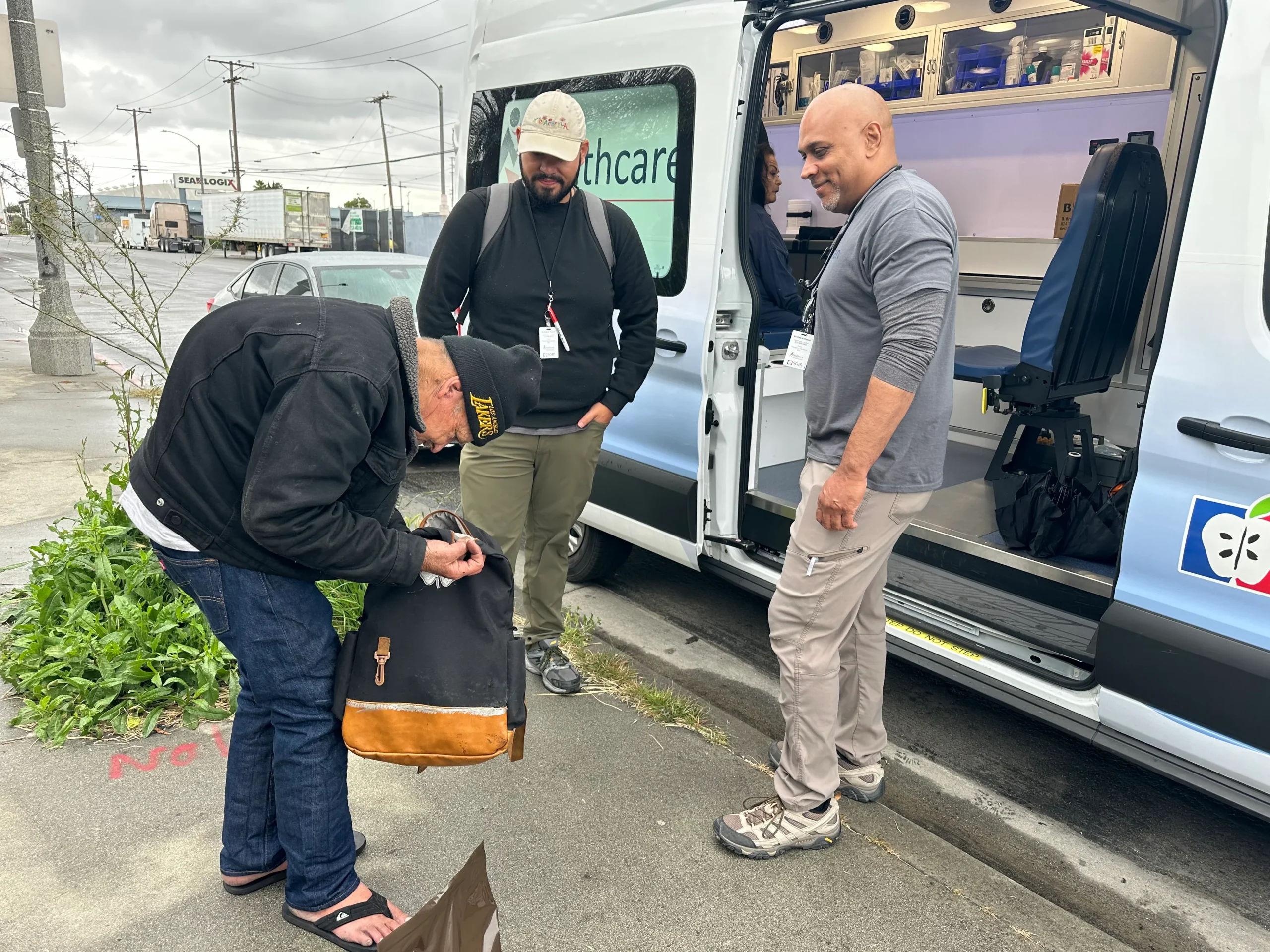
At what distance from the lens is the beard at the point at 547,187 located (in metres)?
2.85

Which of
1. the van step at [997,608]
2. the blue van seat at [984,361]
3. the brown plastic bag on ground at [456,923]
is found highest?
the blue van seat at [984,361]

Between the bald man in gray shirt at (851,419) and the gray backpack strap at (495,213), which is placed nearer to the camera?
the bald man in gray shirt at (851,419)

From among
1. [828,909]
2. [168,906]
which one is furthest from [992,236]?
[168,906]

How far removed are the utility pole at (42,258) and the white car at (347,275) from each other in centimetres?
153

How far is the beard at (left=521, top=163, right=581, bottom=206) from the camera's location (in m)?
2.85

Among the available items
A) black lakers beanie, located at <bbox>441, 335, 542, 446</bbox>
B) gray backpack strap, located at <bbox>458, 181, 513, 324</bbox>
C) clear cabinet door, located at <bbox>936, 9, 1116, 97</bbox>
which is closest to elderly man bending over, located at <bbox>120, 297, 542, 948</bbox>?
black lakers beanie, located at <bbox>441, 335, 542, 446</bbox>

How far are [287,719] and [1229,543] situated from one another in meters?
2.18

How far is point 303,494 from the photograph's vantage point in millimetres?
1629

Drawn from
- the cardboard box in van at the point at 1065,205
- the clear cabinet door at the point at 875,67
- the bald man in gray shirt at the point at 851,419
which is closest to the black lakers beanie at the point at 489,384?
the bald man in gray shirt at the point at 851,419

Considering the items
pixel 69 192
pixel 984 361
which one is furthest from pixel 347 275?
pixel 984 361

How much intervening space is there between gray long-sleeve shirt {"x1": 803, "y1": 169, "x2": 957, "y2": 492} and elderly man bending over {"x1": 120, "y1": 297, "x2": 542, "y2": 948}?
2.64 ft

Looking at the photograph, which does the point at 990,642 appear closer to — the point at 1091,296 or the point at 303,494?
the point at 1091,296

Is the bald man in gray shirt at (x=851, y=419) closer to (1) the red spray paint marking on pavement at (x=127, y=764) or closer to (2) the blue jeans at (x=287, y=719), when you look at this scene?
(2) the blue jeans at (x=287, y=719)

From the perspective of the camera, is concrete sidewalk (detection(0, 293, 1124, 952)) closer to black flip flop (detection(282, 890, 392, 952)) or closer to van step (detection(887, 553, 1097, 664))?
black flip flop (detection(282, 890, 392, 952))
